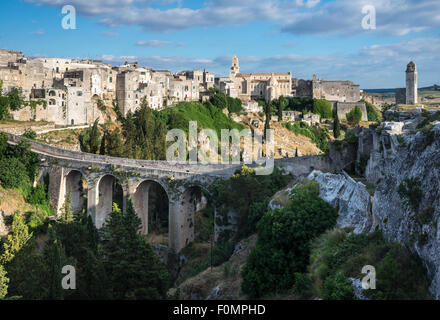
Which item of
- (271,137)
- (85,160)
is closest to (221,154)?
(271,137)

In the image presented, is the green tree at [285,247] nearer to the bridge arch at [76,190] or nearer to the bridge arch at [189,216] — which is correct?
the bridge arch at [189,216]

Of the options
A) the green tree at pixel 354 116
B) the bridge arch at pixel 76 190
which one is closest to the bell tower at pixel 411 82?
the bridge arch at pixel 76 190

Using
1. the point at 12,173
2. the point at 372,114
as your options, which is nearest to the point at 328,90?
the point at 372,114

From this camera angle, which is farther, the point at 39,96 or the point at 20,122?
the point at 39,96

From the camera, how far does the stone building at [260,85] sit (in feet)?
252

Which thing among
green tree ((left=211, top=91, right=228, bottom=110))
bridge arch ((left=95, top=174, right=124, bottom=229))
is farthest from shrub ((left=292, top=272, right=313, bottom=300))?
green tree ((left=211, top=91, right=228, bottom=110))

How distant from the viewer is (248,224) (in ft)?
82.5

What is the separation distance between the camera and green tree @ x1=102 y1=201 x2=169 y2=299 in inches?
671

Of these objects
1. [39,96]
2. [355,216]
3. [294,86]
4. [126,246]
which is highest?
[294,86]

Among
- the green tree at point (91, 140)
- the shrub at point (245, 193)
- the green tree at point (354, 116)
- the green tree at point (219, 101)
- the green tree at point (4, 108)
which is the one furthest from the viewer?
the green tree at point (354, 116)

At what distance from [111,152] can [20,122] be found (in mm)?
11635

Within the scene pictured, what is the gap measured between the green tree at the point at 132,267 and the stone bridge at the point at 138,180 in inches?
396
